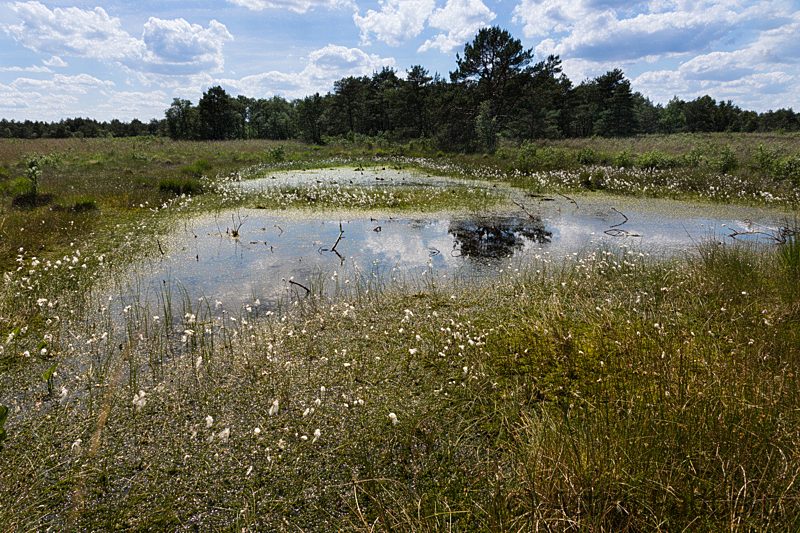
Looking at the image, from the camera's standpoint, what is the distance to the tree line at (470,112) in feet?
140

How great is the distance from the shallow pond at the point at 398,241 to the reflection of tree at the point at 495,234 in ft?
0.09

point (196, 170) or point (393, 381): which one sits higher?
point (196, 170)

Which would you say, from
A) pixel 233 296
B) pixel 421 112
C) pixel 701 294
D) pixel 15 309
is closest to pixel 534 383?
pixel 701 294

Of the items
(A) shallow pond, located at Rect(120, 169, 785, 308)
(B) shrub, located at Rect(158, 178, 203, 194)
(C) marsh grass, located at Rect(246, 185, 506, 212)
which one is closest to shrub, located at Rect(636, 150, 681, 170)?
(A) shallow pond, located at Rect(120, 169, 785, 308)

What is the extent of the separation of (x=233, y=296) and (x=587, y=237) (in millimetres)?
8461

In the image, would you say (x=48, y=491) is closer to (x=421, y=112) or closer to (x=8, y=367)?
(x=8, y=367)

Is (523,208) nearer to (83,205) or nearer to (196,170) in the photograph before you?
(83,205)

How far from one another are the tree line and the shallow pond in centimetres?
2720

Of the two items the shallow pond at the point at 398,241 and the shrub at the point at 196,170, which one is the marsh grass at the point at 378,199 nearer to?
the shallow pond at the point at 398,241

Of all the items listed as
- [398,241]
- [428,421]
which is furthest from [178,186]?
[428,421]

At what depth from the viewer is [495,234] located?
10961mm

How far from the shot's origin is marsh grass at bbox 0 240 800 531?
2662 mm

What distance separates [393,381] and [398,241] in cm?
593

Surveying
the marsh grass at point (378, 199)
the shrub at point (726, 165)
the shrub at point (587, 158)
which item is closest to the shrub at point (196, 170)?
the marsh grass at point (378, 199)
